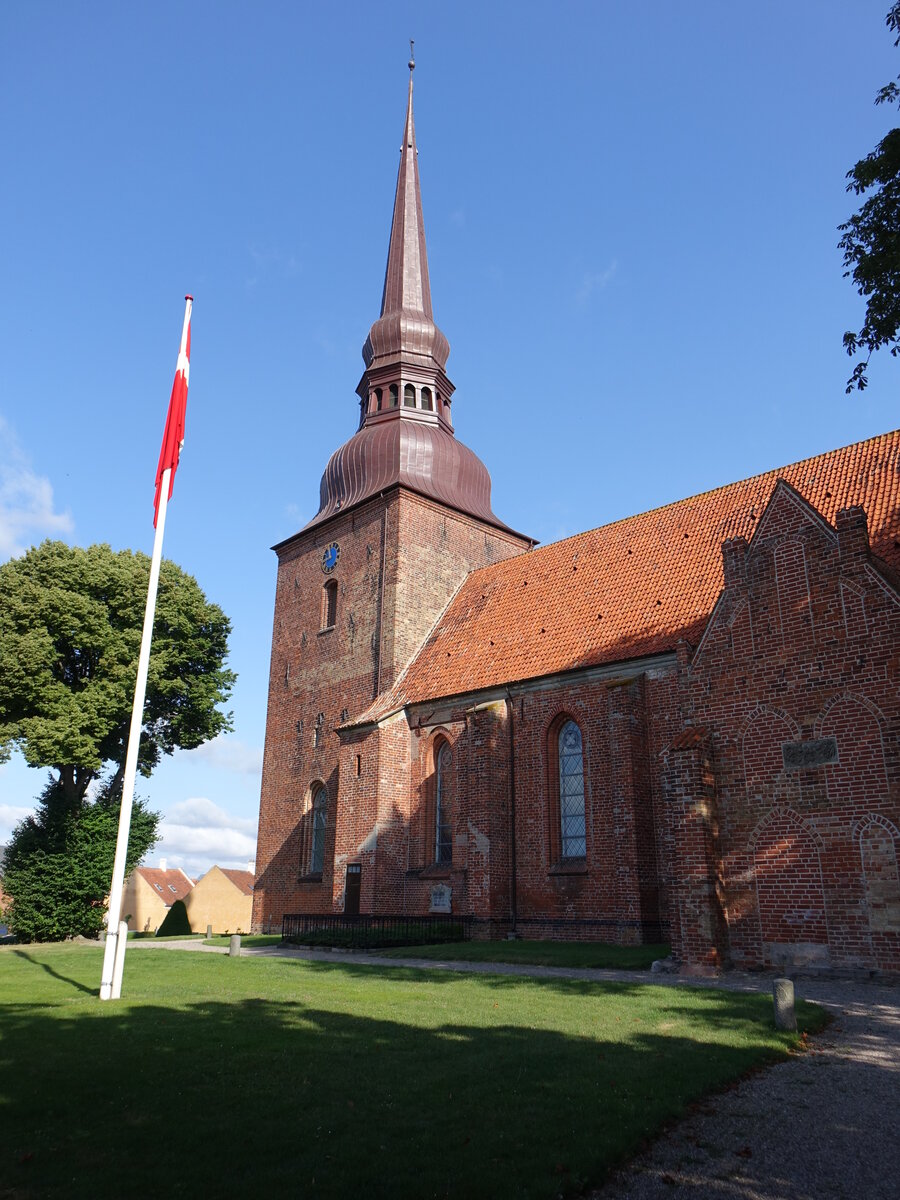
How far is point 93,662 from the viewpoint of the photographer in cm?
2647

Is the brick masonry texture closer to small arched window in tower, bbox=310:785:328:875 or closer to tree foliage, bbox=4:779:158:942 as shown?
small arched window in tower, bbox=310:785:328:875

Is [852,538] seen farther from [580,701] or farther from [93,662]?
[93,662]

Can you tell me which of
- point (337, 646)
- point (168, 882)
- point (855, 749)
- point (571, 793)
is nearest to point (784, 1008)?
point (855, 749)

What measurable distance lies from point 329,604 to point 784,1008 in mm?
23270

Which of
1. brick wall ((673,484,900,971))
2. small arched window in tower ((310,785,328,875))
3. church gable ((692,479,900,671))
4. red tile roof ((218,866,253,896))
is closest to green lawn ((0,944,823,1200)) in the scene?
brick wall ((673,484,900,971))

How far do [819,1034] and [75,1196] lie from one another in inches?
283

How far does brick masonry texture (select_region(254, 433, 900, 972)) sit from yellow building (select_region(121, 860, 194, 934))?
21017 millimetres

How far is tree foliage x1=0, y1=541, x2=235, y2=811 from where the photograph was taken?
2452 cm

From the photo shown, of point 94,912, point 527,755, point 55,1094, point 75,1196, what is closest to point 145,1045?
point 55,1094

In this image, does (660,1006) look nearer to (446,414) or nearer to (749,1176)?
(749,1176)

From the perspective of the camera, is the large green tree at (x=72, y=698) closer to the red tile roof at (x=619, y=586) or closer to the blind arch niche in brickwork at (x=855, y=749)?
the red tile roof at (x=619, y=586)

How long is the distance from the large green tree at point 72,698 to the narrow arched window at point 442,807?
371 inches

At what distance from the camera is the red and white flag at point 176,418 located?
1296cm

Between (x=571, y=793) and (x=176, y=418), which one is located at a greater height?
(x=176, y=418)
